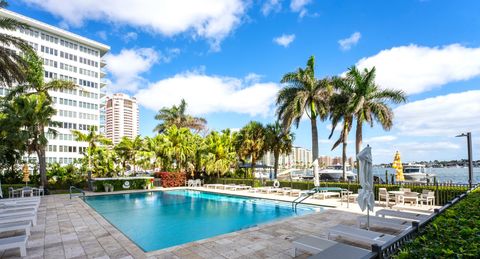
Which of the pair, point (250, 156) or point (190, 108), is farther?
point (190, 108)

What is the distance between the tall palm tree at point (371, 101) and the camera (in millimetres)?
19188

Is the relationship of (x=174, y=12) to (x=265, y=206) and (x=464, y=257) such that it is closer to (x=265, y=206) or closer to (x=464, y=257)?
(x=265, y=206)

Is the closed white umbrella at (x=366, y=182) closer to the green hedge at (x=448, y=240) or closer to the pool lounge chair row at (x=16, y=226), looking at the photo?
the green hedge at (x=448, y=240)

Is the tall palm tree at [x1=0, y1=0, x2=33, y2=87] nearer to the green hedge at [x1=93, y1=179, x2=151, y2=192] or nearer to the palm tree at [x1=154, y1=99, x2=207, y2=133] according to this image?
the green hedge at [x1=93, y1=179, x2=151, y2=192]

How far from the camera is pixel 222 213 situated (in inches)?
540

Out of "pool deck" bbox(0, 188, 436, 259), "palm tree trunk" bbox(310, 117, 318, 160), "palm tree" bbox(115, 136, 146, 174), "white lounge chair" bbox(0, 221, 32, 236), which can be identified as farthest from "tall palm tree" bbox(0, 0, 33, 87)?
"palm tree trunk" bbox(310, 117, 318, 160)

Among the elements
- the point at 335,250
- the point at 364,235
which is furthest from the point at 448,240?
the point at 364,235

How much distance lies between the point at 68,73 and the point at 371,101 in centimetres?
6490

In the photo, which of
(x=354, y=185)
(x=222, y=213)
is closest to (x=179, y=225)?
(x=222, y=213)

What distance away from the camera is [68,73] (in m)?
60.7

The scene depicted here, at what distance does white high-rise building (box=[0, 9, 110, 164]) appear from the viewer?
56.1 m

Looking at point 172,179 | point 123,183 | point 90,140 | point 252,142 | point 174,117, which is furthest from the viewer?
point 174,117

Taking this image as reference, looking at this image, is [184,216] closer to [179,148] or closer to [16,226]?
[16,226]

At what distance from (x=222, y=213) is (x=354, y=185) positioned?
8.44 m
